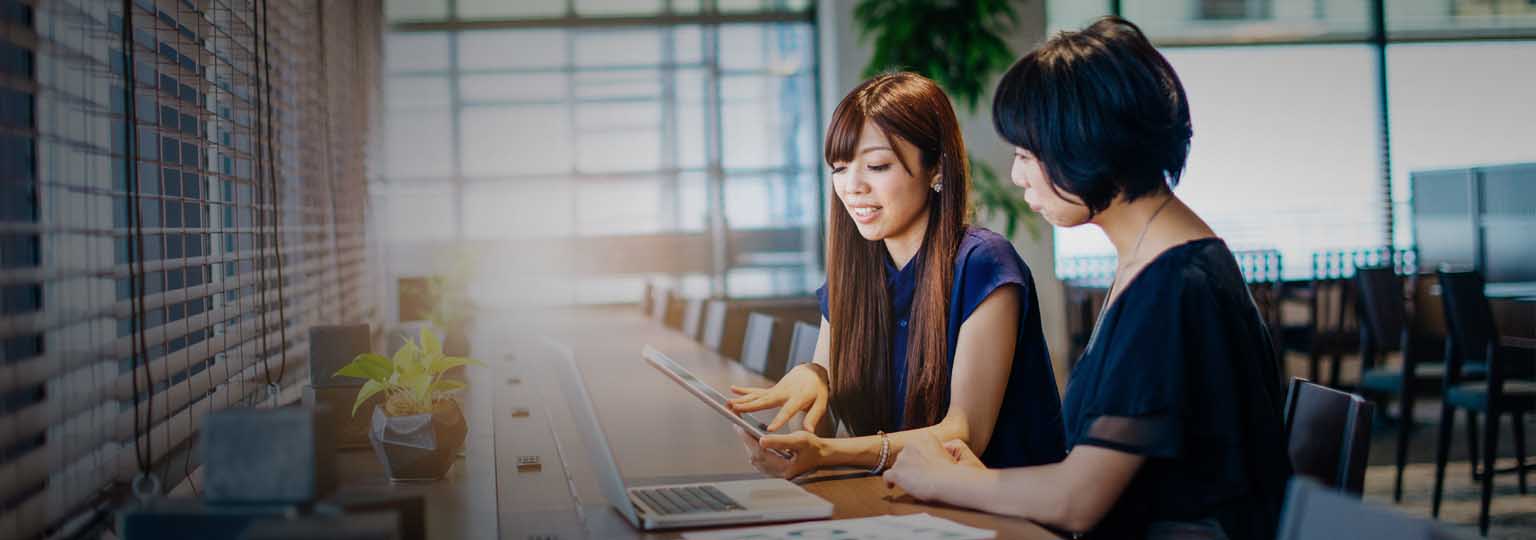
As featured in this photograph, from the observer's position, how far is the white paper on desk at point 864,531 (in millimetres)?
1296

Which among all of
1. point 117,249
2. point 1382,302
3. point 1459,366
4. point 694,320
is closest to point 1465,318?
point 1459,366

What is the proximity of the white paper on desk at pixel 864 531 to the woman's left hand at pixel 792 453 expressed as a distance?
0.23m

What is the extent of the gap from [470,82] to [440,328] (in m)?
4.41

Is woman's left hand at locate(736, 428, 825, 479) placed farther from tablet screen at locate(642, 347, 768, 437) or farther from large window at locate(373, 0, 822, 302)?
large window at locate(373, 0, 822, 302)

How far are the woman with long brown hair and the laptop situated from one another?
0.60 ft

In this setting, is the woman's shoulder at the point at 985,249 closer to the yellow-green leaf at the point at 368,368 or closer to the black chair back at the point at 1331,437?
the black chair back at the point at 1331,437

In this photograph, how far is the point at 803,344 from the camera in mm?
2832

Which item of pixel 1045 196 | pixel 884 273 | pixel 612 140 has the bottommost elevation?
pixel 884 273

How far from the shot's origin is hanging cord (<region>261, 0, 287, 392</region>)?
7.32 ft

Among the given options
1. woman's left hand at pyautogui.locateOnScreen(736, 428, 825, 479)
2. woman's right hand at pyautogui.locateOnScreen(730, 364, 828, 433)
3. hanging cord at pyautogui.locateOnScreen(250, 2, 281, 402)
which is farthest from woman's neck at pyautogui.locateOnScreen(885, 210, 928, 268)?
hanging cord at pyautogui.locateOnScreen(250, 2, 281, 402)

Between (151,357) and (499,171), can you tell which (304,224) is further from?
(499,171)

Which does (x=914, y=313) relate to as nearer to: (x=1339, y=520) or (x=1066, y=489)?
(x=1066, y=489)

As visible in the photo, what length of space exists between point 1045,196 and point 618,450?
83cm

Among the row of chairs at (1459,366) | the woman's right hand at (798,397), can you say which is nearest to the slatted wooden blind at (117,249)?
the woman's right hand at (798,397)
